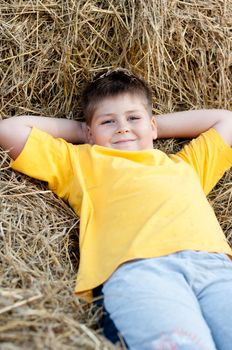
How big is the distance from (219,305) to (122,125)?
2.33 ft

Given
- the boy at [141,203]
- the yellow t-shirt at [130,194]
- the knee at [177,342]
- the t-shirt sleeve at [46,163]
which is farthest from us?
the t-shirt sleeve at [46,163]

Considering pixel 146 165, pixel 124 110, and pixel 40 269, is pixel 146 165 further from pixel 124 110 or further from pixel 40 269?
pixel 40 269

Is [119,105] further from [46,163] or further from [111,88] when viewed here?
[46,163]

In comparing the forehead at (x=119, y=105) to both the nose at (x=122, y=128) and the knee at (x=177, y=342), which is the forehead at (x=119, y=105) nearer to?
the nose at (x=122, y=128)

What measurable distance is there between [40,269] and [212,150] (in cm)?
77

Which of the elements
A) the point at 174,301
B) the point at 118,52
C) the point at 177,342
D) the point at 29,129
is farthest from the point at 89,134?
the point at 177,342

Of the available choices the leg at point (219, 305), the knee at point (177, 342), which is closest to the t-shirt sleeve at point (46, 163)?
the leg at point (219, 305)

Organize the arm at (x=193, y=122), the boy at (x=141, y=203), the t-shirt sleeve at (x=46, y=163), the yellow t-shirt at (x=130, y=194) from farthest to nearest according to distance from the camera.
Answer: the arm at (x=193, y=122) < the t-shirt sleeve at (x=46, y=163) < the yellow t-shirt at (x=130, y=194) < the boy at (x=141, y=203)

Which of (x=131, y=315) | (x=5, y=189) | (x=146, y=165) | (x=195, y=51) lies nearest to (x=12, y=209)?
(x=5, y=189)

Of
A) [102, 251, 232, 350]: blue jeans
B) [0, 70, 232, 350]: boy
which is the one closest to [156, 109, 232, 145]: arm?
[0, 70, 232, 350]: boy

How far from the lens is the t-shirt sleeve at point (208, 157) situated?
2.18m

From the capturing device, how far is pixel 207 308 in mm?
1660

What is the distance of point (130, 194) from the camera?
1.90 m

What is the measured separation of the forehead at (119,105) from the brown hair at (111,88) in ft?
0.05
